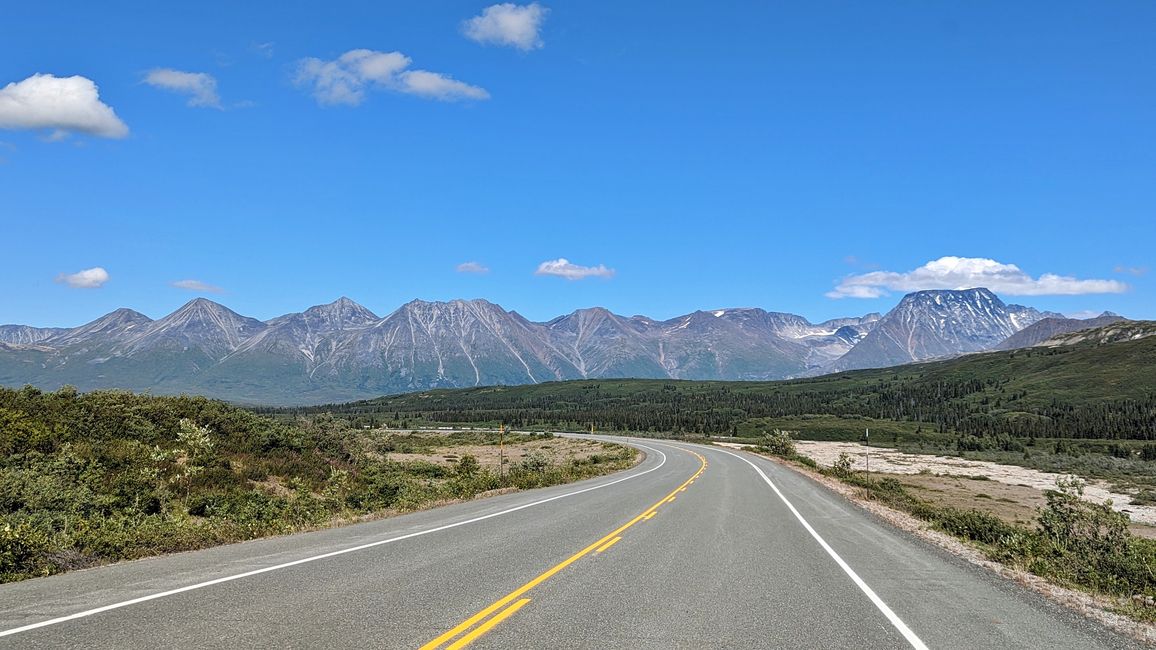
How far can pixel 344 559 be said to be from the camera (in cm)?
1116

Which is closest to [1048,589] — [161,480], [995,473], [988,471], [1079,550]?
[1079,550]

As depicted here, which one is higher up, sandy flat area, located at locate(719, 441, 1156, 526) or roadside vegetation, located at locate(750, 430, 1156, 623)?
roadside vegetation, located at locate(750, 430, 1156, 623)

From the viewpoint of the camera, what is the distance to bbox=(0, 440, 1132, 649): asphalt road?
276 inches

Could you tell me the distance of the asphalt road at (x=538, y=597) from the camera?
23.0 ft

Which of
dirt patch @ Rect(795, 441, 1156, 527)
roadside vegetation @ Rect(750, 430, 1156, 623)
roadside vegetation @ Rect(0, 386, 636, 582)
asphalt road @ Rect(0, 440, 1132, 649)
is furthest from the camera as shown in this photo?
dirt patch @ Rect(795, 441, 1156, 527)

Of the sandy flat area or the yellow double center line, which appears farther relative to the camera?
the sandy flat area

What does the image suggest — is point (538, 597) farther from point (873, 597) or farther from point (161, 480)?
point (161, 480)

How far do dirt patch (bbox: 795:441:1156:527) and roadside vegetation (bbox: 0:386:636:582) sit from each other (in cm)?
3867

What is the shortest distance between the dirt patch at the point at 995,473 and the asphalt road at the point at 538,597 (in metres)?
34.9

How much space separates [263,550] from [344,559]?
2.19 m

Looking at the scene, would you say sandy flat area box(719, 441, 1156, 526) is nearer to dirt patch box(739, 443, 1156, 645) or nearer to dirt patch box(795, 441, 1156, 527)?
dirt patch box(795, 441, 1156, 527)

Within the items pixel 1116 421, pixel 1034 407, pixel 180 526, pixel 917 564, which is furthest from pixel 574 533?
pixel 1034 407

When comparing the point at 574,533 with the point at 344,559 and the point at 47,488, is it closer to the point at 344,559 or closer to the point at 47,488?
the point at 344,559

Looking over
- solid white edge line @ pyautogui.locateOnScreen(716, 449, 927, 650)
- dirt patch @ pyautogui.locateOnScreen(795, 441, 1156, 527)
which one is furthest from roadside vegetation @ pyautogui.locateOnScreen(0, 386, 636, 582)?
dirt patch @ pyautogui.locateOnScreen(795, 441, 1156, 527)
